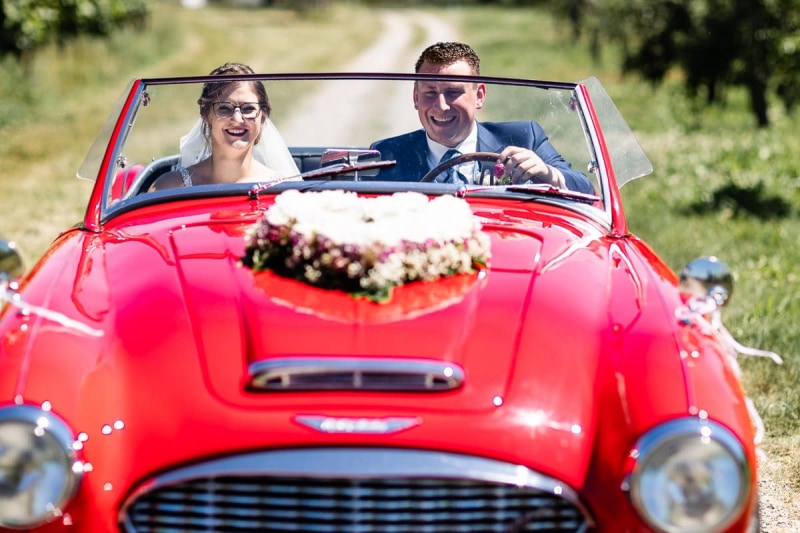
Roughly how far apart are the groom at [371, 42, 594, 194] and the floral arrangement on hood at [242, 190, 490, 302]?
0.83 metres

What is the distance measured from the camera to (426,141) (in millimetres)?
4270

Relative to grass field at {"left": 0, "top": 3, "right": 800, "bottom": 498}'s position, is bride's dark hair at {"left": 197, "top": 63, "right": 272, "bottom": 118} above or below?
above

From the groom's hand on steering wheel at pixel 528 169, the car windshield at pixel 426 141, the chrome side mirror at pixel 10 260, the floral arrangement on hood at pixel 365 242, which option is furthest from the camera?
the groom's hand on steering wheel at pixel 528 169

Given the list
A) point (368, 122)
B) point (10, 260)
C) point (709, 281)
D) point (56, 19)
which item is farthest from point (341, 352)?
point (56, 19)

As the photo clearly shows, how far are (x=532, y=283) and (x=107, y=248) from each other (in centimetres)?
Result: 133

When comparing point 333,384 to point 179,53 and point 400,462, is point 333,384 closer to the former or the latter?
point 400,462

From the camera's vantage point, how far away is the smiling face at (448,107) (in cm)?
414

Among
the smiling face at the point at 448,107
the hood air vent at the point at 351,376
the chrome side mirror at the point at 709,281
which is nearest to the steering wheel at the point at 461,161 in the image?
the smiling face at the point at 448,107

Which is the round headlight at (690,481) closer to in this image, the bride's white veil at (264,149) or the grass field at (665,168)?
the grass field at (665,168)

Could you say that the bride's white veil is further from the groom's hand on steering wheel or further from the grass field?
the grass field

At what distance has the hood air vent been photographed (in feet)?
8.14

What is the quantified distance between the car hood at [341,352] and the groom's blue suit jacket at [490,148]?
0.90 metres

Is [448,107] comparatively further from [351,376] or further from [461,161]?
[351,376]

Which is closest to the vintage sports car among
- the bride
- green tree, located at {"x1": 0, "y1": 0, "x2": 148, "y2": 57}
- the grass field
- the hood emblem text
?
the hood emblem text
